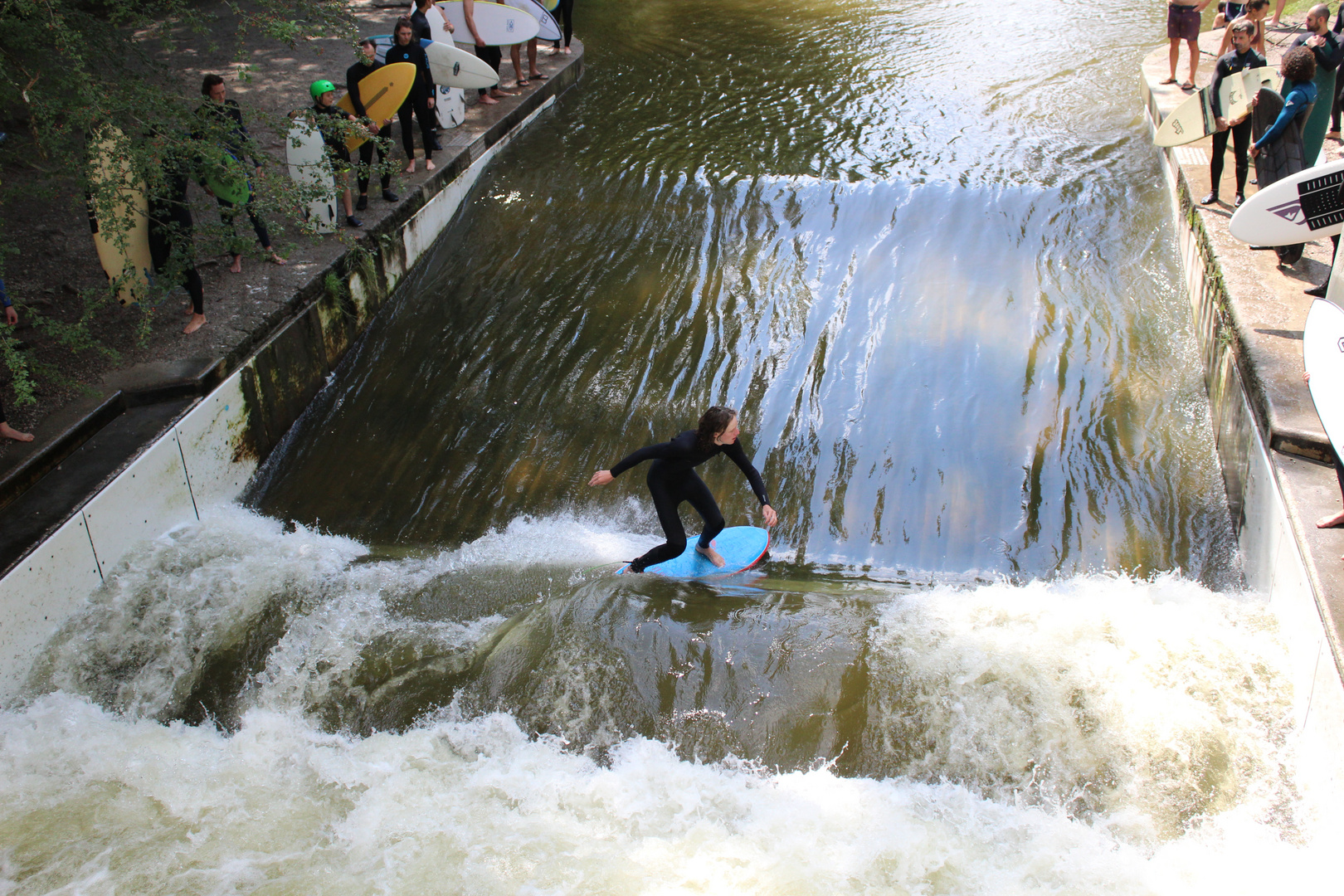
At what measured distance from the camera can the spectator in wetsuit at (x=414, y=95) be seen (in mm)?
8352

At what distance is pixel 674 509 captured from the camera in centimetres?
537

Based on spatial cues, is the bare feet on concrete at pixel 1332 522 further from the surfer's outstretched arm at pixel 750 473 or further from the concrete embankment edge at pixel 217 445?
the concrete embankment edge at pixel 217 445

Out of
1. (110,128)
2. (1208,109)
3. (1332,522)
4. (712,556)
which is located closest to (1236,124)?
(1208,109)

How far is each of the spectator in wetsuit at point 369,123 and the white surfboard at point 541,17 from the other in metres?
3.74

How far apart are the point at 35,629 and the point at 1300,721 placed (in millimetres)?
6242

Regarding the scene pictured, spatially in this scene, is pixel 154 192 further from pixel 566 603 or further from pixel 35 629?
pixel 566 603

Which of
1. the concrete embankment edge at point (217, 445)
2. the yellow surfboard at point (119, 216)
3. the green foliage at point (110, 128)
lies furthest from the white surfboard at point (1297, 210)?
the yellow surfboard at point (119, 216)

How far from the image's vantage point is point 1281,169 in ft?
22.3

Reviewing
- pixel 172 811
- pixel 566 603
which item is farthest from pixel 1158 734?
pixel 172 811

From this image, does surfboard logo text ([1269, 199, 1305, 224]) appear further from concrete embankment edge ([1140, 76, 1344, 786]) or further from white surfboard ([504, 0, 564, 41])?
white surfboard ([504, 0, 564, 41])

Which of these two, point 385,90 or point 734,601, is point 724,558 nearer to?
point 734,601

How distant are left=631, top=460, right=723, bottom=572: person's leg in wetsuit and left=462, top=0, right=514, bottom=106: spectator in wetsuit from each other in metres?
6.94

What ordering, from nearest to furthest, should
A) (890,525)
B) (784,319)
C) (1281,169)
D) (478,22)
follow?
(890,525)
(1281,169)
(784,319)
(478,22)

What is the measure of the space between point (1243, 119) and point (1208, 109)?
25.5 inches
